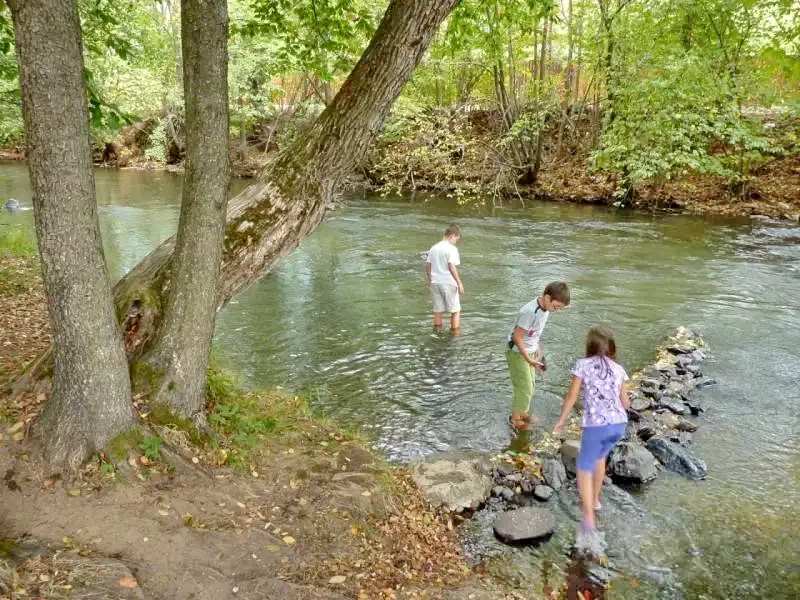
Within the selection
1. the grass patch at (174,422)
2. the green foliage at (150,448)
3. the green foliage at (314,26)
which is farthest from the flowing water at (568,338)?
the green foliage at (314,26)

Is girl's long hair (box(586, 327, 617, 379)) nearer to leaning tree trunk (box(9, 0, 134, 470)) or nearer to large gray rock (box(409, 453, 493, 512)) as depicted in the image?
large gray rock (box(409, 453, 493, 512))

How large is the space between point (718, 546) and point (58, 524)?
5.11m

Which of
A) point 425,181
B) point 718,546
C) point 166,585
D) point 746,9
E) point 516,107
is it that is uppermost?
point 746,9

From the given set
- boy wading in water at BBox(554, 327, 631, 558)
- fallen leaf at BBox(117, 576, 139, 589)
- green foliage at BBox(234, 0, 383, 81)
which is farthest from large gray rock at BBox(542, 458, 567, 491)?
green foliage at BBox(234, 0, 383, 81)

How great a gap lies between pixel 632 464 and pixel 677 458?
2.00 feet

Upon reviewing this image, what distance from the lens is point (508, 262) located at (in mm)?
15773

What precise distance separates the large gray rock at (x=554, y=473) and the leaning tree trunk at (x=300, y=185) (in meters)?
3.39

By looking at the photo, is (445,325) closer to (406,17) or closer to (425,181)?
(406,17)

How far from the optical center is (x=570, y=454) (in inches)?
265

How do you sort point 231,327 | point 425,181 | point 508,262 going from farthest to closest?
point 425,181 < point 508,262 < point 231,327

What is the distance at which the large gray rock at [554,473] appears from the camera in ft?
20.7

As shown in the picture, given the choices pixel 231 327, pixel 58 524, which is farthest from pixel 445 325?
pixel 58 524

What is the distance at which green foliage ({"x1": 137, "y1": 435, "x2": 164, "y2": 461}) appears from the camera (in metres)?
4.65

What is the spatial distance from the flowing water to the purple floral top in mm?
1088
